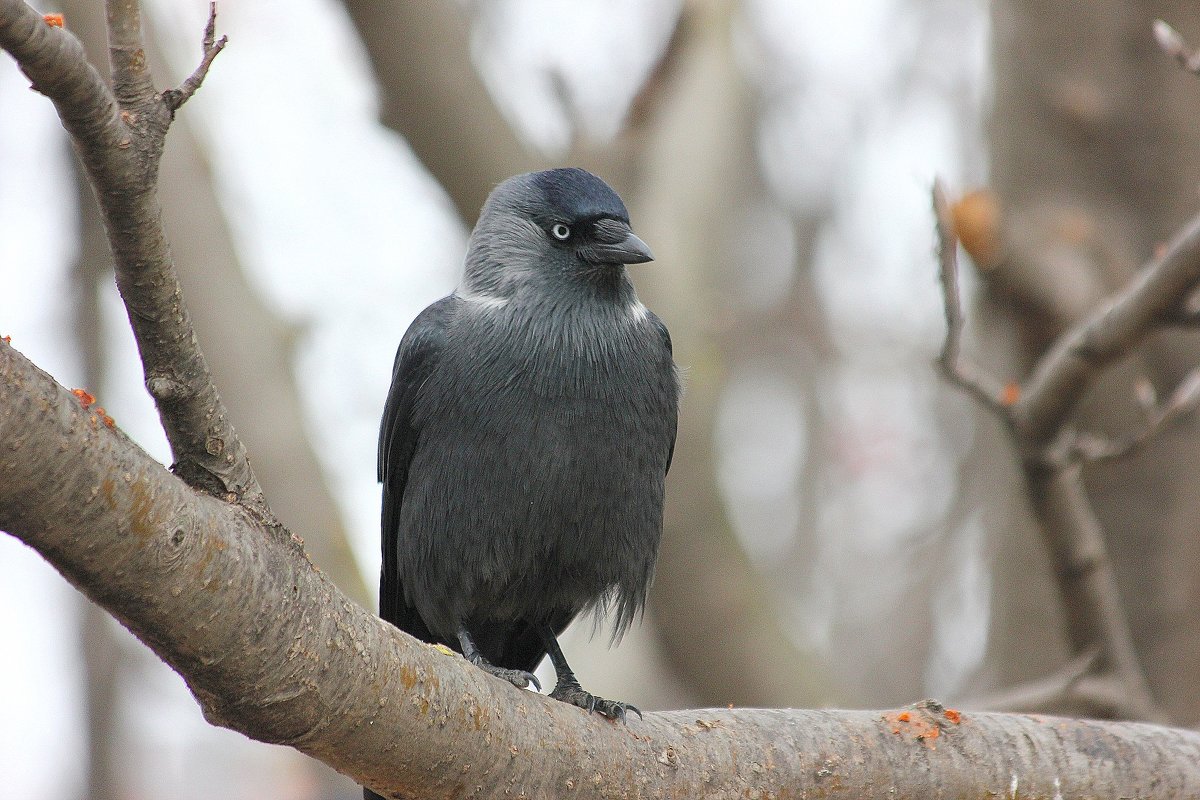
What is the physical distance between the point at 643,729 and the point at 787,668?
3.40 m

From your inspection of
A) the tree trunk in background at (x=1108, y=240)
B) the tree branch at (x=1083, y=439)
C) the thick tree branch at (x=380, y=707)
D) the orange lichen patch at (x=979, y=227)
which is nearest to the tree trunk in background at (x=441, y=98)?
the orange lichen patch at (x=979, y=227)

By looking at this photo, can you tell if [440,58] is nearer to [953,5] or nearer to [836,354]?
[836,354]

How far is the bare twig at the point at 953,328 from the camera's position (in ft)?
13.8

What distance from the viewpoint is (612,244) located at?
15.6ft

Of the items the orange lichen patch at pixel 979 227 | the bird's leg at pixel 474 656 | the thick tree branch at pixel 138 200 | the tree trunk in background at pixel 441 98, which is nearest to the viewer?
the thick tree branch at pixel 138 200

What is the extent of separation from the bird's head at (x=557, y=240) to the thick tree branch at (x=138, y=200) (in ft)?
8.31

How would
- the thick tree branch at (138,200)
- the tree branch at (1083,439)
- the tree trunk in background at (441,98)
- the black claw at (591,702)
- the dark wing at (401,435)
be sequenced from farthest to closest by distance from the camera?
the tree trunk in background at (441,98)
the dark wing at (401,435)
the tree branch at (1083,439)
the black claw at (591,702)
the thick tree branch at (138,200)

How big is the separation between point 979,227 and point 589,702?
9.52 feet

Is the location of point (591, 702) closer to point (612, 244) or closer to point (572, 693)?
point (572, 693)

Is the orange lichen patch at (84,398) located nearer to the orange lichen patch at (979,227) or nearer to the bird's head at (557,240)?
the bird's head at (557,240)

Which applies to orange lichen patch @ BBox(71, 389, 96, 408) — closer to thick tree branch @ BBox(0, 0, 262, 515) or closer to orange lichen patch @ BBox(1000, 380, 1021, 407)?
thick tree branch @ BBox(0, 0, 262, 515)

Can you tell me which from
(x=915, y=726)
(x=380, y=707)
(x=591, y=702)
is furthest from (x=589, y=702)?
(x=380, y=707)

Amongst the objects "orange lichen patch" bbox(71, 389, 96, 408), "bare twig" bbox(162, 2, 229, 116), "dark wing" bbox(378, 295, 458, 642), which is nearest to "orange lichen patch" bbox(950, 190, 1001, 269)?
"dark wing" bbox(378, 295, 458, 642)

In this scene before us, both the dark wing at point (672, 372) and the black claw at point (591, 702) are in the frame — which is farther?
the dark wing at point (672, 372)
